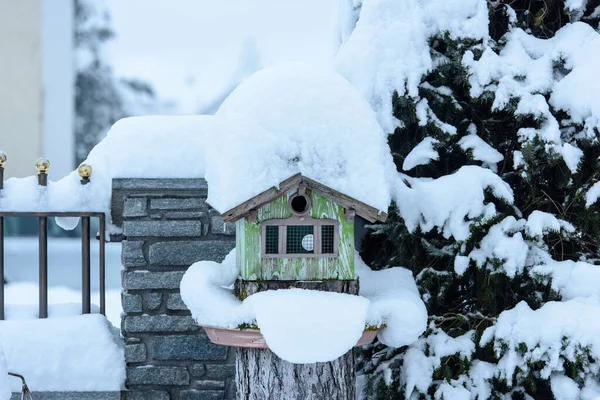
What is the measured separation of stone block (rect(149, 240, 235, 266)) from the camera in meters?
3.65

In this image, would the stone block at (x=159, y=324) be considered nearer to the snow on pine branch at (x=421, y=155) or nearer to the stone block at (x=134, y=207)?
the stone block at (x=134, y=207)

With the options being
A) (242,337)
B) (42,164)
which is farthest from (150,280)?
(242,337)

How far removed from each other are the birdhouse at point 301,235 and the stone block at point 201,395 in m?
1.25

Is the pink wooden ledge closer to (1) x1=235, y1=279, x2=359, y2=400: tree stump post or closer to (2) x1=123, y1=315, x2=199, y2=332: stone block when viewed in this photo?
(1) x1=235, y1=279, x2=359, y2=400: tree stump post

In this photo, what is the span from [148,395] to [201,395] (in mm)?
276

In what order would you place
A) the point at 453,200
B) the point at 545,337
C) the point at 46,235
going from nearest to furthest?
the point at 545,337 < the point at 453,200 < the point at 46,235

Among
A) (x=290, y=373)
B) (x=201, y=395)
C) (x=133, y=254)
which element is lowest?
(x=201, y=395)

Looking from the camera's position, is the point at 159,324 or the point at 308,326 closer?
the point at 308,326

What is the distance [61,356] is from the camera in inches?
143

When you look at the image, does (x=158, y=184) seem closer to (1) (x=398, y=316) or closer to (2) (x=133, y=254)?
(2) (x=133, y=254)

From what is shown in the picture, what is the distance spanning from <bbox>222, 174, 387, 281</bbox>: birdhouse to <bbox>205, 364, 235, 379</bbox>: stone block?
3.85ft

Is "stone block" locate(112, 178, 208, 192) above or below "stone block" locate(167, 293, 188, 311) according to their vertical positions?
above

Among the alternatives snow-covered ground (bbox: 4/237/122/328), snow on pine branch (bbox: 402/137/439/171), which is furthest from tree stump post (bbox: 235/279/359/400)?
snow-covered ground (bbox: 4/237/122/328)

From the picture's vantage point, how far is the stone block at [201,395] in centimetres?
367
